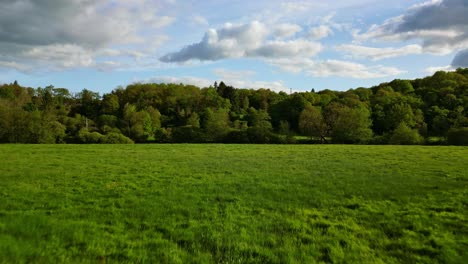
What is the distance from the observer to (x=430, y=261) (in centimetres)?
748

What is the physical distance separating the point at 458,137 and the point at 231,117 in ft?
220

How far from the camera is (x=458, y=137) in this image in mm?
67312

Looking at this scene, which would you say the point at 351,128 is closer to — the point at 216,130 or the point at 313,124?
the point at 313,124

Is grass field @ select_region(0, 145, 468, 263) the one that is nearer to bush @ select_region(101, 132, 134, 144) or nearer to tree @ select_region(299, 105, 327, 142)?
bush @ select_region(101, 132, 134, 144)

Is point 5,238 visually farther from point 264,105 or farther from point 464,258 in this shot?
point 264,105

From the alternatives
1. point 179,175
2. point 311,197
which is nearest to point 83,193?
point 179,175

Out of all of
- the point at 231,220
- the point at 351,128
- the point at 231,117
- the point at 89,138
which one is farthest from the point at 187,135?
the point at 231,220

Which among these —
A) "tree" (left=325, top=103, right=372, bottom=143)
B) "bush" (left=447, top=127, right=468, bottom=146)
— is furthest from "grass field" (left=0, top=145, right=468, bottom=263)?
"tree" (left=325, top=103, right=372, bottom=143)

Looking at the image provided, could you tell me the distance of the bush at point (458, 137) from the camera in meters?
65.9

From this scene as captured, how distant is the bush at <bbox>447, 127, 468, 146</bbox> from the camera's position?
65875 millimetres

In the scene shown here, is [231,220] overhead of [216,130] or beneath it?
beneath

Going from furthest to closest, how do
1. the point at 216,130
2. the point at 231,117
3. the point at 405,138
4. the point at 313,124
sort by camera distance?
the point at 231,117 < the point at 313,124 < the point at 216,130 < the point at 405,138

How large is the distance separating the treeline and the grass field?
6059 centimetres

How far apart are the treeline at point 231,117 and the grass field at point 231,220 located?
2385 inches
